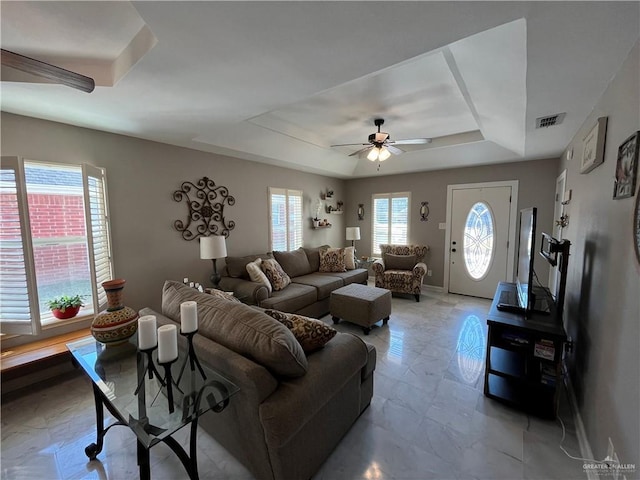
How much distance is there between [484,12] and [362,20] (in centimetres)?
53

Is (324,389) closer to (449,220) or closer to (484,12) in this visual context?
(484,12)

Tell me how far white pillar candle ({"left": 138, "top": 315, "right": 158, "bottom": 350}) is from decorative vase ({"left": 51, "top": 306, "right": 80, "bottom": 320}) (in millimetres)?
1761

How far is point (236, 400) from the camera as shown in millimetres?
1380

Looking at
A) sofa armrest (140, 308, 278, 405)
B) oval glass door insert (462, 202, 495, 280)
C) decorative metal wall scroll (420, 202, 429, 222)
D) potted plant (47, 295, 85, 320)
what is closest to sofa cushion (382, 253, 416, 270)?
decorative metal wall scroll (420, 202, 429, 222)

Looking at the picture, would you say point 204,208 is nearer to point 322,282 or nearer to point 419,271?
point 322,282

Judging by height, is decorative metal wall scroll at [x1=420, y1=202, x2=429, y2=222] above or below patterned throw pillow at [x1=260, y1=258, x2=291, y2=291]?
above

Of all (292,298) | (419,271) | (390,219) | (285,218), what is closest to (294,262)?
(285,218)

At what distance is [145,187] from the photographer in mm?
3109

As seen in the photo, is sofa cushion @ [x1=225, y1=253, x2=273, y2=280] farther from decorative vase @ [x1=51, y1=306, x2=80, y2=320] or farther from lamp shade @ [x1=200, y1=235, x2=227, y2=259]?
decorative vase @ [x1=51, y1=306, x2=80, y2=320]

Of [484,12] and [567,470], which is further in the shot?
[567,470]

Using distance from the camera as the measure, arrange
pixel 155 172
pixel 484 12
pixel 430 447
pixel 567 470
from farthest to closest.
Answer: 1. pixel 155 172
2. pixel 430 447
3. pixel 567 470
4. pixel 484 12

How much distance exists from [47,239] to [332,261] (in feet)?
11.8

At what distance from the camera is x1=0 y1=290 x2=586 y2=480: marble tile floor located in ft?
5.15

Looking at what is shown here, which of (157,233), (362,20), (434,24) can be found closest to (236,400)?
(362,20)
